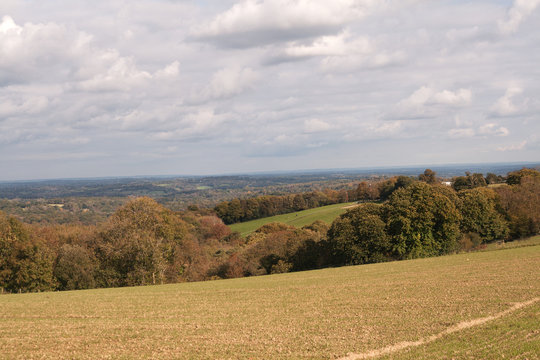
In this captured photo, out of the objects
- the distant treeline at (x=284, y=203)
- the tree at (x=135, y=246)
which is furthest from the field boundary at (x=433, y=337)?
the distant treeline at (x=284, y=203)

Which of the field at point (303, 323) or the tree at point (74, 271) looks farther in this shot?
the tree at point (74, 271)

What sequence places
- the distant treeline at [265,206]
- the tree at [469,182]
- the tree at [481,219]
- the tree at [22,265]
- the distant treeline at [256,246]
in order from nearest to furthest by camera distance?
the tree at [22,265]
the distant treeline at [256,246]
the tree at [481,219]
the tree at [469,182]
the distant treeline at [265,206]

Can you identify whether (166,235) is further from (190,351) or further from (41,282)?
(190,351)

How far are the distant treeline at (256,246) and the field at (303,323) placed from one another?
69.2ft

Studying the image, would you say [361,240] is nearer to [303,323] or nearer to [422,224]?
[422,224]

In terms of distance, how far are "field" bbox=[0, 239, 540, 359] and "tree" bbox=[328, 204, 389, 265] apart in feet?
81.7

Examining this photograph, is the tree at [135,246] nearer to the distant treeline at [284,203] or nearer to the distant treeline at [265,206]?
the distant treeline at [265,206]

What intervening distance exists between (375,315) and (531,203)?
63828 mm

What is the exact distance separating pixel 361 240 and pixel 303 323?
131ft

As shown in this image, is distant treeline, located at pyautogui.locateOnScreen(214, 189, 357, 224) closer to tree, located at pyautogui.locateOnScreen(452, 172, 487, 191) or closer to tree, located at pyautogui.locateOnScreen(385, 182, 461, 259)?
tree, located at pyautogui.locateOnScreen(452, 172, 487, 191)

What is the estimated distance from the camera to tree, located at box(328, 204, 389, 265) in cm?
5622

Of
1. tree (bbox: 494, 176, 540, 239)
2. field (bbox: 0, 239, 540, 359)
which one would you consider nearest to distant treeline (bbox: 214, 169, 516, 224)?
tree (bbox: 494, 176, 540, 239)

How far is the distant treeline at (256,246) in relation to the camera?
51.1 m

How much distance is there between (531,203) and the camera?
68.7 meters
